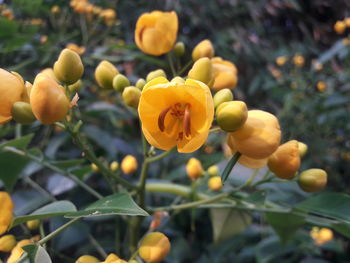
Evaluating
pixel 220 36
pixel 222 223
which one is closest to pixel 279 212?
pixel 222 223

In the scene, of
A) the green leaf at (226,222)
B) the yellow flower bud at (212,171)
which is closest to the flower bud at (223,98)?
the yellow flower bud at (212,171)

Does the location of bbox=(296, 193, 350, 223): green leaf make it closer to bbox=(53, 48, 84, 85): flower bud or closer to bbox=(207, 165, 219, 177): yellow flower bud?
bbox=(207, 165, 219, 177): yellow flower bud

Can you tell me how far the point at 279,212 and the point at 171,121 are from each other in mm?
360

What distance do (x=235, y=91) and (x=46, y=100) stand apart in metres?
2.60

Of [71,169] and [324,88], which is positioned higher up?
[71,169]

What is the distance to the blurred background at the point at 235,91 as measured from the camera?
59.7 inches

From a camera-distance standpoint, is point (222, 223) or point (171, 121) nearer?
point (171, 121)

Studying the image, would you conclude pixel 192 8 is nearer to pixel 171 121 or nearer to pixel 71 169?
pixel 71 169

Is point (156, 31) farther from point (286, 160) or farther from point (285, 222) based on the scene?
point (285, 222)

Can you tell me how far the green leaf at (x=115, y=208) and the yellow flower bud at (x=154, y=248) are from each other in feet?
0.39

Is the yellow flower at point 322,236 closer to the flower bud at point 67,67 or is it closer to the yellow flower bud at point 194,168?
the yellow flower bud at point 194,168

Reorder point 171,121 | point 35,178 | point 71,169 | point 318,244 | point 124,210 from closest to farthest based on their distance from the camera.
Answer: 1. point 124,210
2. point 171,121
3. point 71,169
4. point 35,178
5. point 318,244

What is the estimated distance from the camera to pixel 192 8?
10.4 feet

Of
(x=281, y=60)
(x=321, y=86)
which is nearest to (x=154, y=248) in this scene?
(x=321, y=86)
